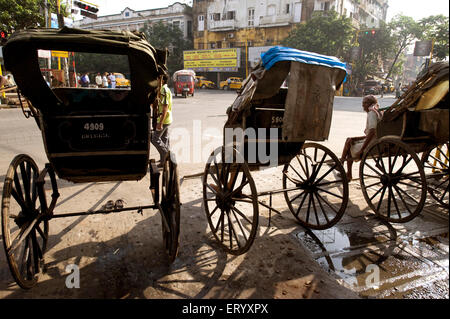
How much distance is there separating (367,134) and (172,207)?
11.4 ft

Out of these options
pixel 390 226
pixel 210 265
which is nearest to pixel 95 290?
pixel 210 265

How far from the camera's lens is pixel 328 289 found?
8.91 ft

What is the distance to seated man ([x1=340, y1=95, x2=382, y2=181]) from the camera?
4.74 metres

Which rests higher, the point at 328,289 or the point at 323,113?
the point at 323,113

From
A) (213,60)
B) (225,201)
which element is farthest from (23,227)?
(213,60)

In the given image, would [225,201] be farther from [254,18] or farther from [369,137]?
[254,18]

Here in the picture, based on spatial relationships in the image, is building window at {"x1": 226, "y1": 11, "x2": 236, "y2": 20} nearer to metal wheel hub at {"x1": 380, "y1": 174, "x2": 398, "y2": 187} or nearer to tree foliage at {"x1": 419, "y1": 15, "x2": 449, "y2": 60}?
metal wheel hub at {"x1": 380, "y1": 174, "x2": 398, "y2": 187}

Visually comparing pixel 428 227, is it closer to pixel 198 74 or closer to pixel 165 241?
pixel 165 241

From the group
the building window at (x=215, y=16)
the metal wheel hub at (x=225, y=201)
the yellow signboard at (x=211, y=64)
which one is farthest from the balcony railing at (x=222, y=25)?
the metal wheel hub at (x=225, y=201)

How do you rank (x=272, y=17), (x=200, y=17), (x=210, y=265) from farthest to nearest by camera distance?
1. (x=200, y=17)
2. (x=272, y=17)
3. (x=210, y=265)

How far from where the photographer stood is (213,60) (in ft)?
127

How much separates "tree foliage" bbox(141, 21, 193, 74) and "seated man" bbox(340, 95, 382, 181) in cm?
3934

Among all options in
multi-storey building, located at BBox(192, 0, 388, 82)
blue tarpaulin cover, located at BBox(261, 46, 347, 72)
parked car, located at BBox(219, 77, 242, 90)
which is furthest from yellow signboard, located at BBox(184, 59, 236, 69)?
blue tarpaulin cover, located at BBox(261, 46, 347, 72)

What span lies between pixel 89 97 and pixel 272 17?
125ft
